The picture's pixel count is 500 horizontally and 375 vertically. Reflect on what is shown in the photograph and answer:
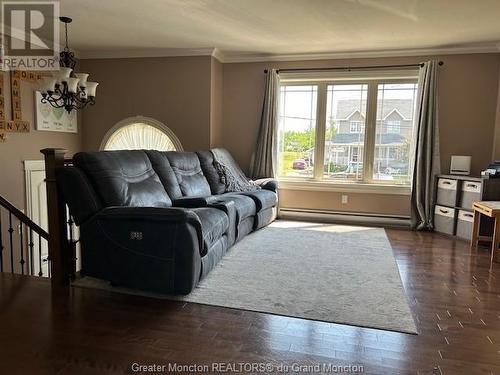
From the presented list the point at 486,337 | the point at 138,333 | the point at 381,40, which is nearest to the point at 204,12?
the point at 381,40

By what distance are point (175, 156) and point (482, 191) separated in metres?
3.64

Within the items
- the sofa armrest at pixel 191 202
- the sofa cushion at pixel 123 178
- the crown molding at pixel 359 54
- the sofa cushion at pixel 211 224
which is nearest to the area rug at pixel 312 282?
the sofa cushion at pixel 211 224

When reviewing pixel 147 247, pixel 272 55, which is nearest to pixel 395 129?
pixel 272 55

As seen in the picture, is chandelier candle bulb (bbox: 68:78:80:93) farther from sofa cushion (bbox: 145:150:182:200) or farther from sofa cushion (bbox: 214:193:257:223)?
sofa cushion (bbox: 214:193:257:223)

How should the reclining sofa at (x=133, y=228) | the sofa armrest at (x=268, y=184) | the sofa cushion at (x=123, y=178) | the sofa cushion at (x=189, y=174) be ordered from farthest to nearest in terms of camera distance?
the sofa armrest at (x=268, y=184) → the sofa cushion at (x=189, y=174) → the sofa cushion at (x=123, y=178) → the reclining sofa at (x=133, y=228)

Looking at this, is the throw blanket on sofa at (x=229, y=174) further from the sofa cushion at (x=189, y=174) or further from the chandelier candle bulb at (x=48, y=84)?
the chandelier candle bulb at (x=48, y=84)

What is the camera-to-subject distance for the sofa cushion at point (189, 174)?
4.01 m

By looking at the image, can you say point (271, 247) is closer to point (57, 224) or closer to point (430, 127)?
point (57, 224)

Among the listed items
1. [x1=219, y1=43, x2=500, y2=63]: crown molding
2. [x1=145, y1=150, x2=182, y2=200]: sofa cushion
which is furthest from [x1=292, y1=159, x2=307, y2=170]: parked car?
[x1=145, y1=150, x2=182, y2=200]: sofa cushion

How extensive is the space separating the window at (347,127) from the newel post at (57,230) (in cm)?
354

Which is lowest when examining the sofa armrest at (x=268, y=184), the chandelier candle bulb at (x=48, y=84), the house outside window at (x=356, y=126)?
the sofa armrest at (x=268, y=184)

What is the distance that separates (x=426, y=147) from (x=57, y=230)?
4533mm

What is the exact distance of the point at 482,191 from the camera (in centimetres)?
425

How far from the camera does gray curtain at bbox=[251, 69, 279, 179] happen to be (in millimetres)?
5430
